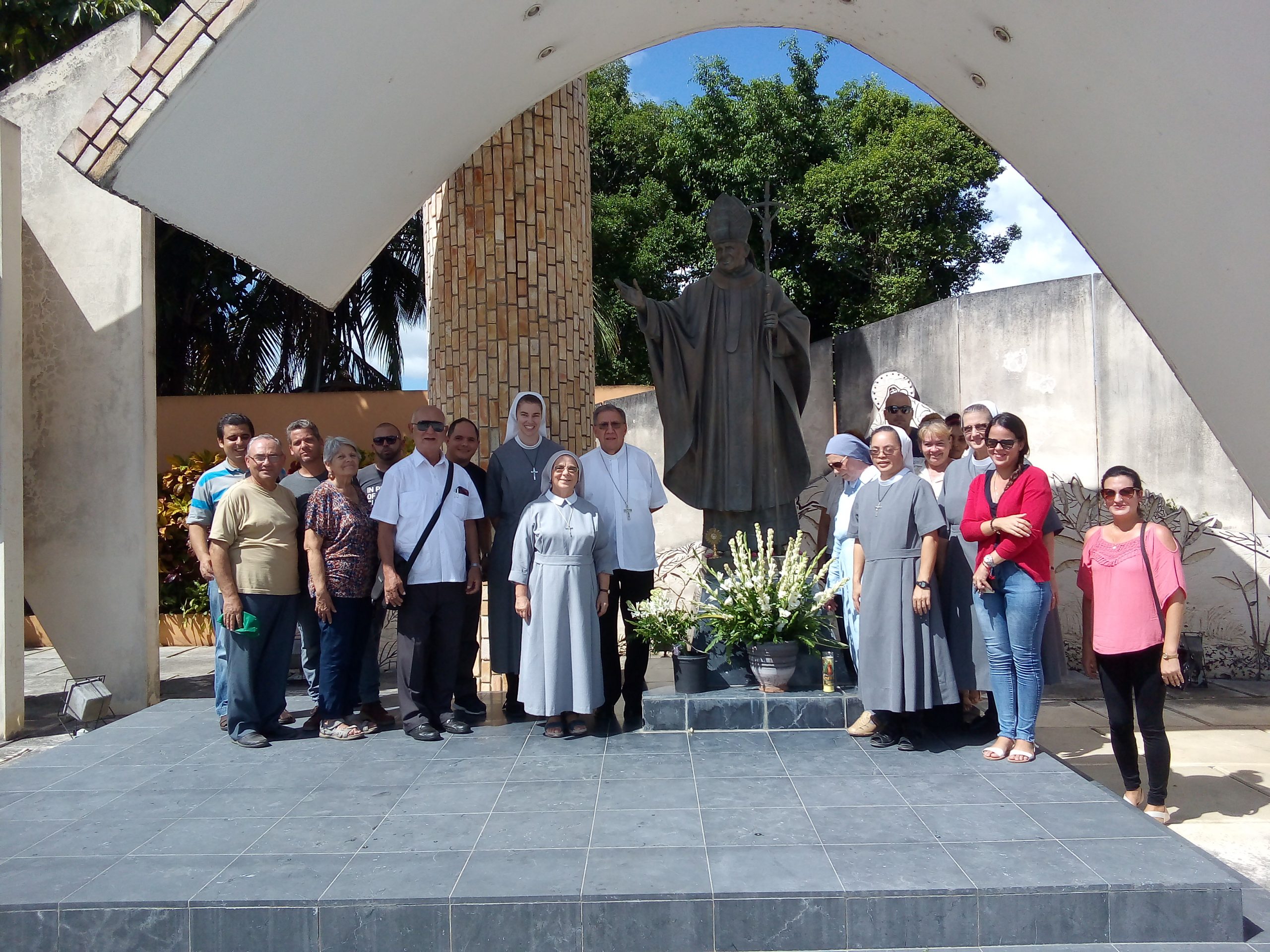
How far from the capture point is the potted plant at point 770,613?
4918 mm

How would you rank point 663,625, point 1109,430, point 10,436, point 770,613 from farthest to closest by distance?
point 1109,430 → point 10,436 → point 663,625 → point 770,613

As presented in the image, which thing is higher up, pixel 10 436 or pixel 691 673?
pixel 10 436

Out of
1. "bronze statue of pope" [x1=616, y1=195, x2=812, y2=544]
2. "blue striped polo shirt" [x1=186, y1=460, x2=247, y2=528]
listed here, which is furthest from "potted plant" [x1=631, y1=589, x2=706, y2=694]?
"blue striped polo shirt" [x1=186, y1=460, x2=247, y2=528]

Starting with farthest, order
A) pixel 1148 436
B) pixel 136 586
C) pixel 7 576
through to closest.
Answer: pixel 1148 436
pixel 136 586
pixel 7 576

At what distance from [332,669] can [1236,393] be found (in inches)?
181

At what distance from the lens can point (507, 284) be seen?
7465 mm

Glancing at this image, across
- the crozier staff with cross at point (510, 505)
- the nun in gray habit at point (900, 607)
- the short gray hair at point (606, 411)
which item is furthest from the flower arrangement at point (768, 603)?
the crozier staff with cross at point (510, 505)

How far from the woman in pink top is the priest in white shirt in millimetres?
2097

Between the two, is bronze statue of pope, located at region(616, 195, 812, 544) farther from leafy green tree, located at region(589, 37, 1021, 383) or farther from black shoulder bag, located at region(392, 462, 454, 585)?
leafy green tree, located at region(589, 37, 1021, 383)

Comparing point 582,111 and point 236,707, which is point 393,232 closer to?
point 582,111

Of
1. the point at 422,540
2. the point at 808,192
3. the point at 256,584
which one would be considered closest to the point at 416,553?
the point at 422,540

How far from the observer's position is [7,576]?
5938 millimetres

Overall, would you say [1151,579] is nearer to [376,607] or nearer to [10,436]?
[376,607]

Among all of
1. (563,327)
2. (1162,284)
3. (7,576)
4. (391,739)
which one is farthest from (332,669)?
(1162,284)
